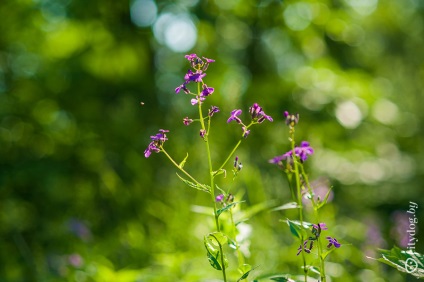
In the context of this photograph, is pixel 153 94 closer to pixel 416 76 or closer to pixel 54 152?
pixel 54 152

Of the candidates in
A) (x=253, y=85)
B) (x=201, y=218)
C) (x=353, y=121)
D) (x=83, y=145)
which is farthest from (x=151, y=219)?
(x=353, y=121)

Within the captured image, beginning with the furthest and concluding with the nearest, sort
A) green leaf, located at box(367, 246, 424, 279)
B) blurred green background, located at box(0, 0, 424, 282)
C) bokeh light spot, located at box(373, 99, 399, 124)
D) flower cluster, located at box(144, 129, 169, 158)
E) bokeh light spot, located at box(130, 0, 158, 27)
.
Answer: bokeh light spot, located at box(130, 0, 158, 27) → bokeh light spot, located at box(373, 99, 399, 124) → blurred green background, located at box(0, 0, 424, 282) → flower cluster, located at box(144, 129, 169, 158) → green leaf, located at box(367, 246, 424, 279)

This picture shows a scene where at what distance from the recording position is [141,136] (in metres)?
3.86

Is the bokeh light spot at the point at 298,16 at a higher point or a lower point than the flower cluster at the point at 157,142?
higher

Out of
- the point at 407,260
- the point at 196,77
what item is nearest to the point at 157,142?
the point at 196,77

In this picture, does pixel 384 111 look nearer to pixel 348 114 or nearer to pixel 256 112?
pixel 348 114

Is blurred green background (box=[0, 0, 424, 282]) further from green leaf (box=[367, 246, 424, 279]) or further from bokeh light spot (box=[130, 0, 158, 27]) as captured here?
green leaf (box=[367, 246, 424, 279])

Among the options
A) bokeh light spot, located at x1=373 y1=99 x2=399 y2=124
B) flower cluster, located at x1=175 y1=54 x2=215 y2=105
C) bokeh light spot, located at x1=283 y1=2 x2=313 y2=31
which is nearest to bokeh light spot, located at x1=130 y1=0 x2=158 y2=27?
bokeh light spot, located at x1=283 y1=2 x2=313 y2=31

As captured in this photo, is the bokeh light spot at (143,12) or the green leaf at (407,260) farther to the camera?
the bokeh light spot at (143,12)

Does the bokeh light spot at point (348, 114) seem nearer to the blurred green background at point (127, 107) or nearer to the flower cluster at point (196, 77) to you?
the blurred green background at point (127, 107)

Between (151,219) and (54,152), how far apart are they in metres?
1.15

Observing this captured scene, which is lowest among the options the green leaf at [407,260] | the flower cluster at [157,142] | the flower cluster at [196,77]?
the green leaf at [407,260]

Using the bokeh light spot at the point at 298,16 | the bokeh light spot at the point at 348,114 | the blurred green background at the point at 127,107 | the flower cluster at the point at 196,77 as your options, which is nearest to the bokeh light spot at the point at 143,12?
the blurred green background at the point at 127,107

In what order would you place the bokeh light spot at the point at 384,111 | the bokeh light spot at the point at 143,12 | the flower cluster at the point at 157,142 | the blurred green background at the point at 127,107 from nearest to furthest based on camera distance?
the flower cluster at the point at 157,142, the blurred green background at the point at 127,107, the bokeh light spot at the point at 384,111, the bokeh light spot at the point at 143,12
